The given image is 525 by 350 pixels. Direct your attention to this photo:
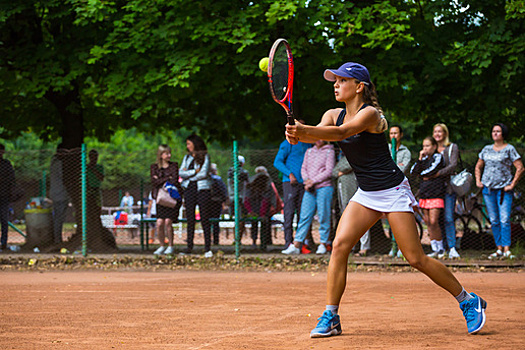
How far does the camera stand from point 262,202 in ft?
50.8

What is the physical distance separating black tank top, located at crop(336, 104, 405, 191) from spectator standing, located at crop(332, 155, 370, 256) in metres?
6.82

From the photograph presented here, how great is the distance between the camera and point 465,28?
14227mm

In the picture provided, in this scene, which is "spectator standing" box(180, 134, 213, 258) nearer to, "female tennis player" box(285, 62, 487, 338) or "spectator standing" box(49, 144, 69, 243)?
"spectator standing" box(49, 144, 69, 243)

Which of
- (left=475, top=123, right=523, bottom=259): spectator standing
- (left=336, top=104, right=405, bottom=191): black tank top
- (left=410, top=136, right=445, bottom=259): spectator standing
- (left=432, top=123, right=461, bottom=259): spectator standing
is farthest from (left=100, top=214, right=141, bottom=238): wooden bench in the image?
(left=336, top=104, right=405, bottom=191): black tank top

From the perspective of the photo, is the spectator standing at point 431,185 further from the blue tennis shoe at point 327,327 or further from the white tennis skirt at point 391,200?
the blue tennis shoe at point 327,327

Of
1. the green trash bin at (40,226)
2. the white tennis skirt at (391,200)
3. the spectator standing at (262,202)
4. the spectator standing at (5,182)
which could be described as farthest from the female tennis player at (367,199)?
the green trash bin at (40,226)

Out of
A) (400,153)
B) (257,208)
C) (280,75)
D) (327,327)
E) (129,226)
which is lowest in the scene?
(129,226)

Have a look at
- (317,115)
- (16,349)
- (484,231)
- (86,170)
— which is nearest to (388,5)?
(317,115)

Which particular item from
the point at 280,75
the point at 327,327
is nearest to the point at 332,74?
the point at 280,75

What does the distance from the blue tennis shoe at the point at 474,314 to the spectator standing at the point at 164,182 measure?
7989 millimetres

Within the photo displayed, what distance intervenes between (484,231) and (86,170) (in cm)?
797

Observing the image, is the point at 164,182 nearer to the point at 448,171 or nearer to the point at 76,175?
the point at 76,175

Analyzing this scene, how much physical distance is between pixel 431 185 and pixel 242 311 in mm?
5613

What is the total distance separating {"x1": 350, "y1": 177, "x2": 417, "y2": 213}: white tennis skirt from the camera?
5891 millimetres
